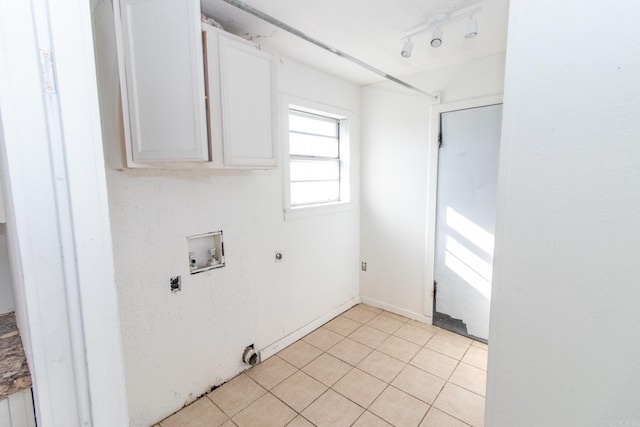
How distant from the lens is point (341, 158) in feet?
10.6

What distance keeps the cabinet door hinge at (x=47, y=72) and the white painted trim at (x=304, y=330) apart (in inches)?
91.8

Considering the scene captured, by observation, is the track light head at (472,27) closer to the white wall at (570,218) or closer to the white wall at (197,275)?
the white wall at (570,218)

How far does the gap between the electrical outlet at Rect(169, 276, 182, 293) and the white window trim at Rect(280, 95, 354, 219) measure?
1.01 m

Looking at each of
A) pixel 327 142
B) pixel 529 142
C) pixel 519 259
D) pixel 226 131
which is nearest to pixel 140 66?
pixel 226 131

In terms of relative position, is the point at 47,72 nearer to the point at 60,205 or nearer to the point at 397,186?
the point at 60,205

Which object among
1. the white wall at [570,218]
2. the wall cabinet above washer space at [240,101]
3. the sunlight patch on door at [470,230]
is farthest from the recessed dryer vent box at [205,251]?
the sunlight patch on door at [470,230]

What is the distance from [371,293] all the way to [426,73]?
2423 millimetres

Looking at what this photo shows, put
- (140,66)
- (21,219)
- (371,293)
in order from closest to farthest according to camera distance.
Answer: (21,219) < (140,66) < (371,293)

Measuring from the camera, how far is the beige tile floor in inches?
72.6

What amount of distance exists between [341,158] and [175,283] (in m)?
2.10

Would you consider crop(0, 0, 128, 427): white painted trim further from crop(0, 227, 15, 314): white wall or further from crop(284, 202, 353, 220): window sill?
crop(284, 202, 353, 220): window sill

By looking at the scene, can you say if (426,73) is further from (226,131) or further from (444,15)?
(226,131)

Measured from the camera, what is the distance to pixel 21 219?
1.74 feet

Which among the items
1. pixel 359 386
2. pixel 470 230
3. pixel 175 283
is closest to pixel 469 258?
pixel 470 230
